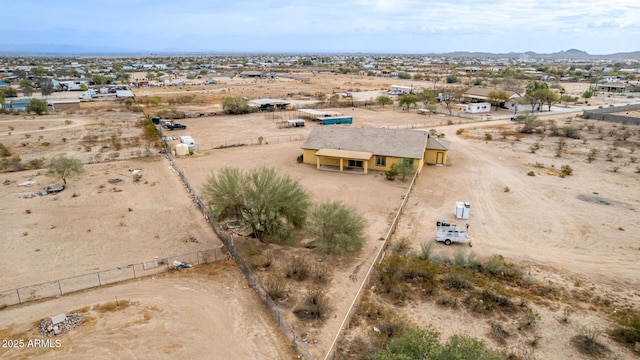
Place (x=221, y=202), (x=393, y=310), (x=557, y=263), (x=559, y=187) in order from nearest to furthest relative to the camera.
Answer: (x=393, y=310)
(x=557, y=263)
(x=221, y=202)
(x=559, y=187)

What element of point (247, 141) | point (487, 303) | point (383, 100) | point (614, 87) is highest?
point (614, 87)

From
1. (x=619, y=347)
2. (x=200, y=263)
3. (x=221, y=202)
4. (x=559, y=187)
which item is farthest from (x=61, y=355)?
(x=559, y=187)

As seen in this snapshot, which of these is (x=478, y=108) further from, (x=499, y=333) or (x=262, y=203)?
(x=499, y=333)

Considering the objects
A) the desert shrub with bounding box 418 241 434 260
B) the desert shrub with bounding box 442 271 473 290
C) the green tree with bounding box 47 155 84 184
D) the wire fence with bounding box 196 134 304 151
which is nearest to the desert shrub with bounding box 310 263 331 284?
the desert shrub with bounding box 418 241 434 260

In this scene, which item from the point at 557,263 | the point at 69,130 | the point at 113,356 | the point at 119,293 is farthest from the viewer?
the point at 69,130

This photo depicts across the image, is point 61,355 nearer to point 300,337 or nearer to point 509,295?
point 300,337

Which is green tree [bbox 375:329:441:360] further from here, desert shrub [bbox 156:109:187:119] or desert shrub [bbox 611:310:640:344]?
desert shrub [bbox 156:109:187:119]

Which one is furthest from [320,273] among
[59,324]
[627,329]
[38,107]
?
[38,107]

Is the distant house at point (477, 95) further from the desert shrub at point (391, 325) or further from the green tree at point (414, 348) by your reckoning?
the green tree at point (414, 348)
